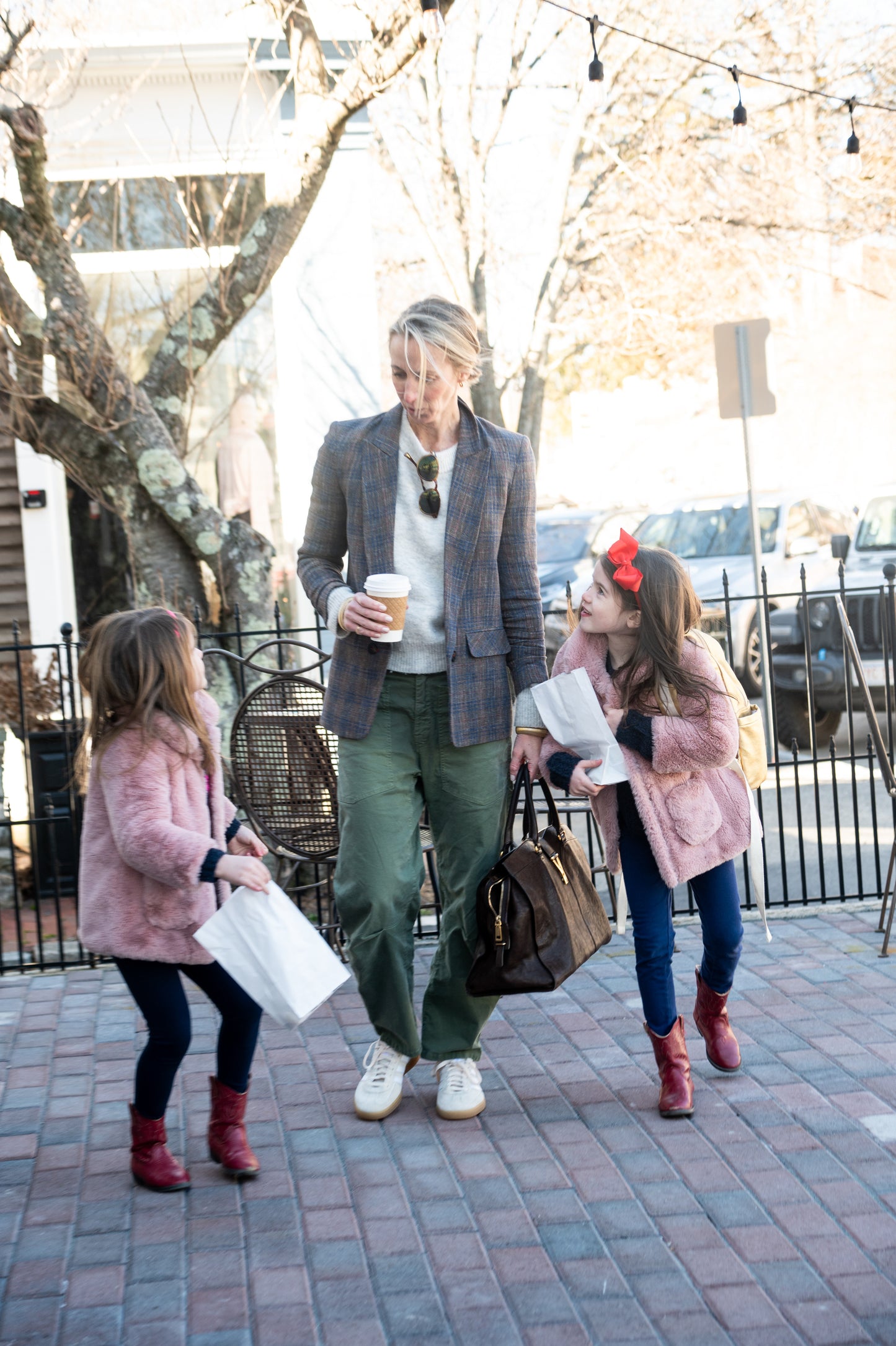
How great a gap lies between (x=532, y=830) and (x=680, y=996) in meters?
1.24

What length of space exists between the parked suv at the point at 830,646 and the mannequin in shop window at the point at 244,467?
4.22 meters

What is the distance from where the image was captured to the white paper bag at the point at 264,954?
9.79ft

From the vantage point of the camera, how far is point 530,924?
11.1 feet

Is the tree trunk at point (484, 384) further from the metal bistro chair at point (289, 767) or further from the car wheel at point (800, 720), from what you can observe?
the metal bistro chair at point (289, 767)

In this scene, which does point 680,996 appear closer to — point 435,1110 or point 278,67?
point 435,1110

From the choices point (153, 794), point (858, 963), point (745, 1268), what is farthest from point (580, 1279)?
point (858, 963)

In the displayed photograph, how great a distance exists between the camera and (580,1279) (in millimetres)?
2766

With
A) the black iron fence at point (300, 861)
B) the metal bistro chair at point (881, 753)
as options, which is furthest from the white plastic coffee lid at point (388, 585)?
the metal bistro chair at point (881, 753)

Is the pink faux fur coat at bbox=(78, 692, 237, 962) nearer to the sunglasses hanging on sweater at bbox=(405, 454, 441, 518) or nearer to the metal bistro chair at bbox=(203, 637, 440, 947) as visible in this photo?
the sunglasses hanging on sweater at bbox=(405, 454, 441, 518)

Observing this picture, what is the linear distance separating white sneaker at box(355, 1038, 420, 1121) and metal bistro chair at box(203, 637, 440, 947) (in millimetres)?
1185

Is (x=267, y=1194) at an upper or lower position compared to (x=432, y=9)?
lower

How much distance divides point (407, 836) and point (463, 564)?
0.75 metres

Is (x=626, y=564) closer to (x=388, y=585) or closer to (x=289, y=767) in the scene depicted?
(x=388, y=585)

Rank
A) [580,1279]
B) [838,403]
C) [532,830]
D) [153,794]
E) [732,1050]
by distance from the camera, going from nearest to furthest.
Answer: [580,1279] < [153,794] < [532,830] < [732,1050] < [838,403]
